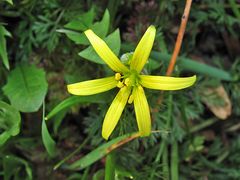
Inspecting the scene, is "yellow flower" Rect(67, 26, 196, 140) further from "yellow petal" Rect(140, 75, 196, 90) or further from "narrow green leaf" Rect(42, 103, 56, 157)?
"narrow green leaf" Rect(42, 103, 56, 157)

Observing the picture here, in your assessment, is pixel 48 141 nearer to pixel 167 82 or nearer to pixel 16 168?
pixel 16 168

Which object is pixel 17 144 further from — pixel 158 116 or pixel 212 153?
pixel 212 153

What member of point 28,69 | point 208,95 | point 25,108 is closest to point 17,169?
point 25,108

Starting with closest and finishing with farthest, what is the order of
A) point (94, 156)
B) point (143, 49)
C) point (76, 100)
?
point (143, 49), point (76, 100), point (94, 156)

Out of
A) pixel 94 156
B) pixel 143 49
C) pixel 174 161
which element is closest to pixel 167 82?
pixel 143 49

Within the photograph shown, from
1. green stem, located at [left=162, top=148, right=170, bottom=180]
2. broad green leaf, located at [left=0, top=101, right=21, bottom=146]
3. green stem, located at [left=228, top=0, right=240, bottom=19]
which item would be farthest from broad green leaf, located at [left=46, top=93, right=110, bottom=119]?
green stem, located at [left=228, top=0, right=240, bottom=19]

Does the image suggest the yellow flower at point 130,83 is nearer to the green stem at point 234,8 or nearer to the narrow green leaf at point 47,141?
the narrow green leaf at point 47,141
